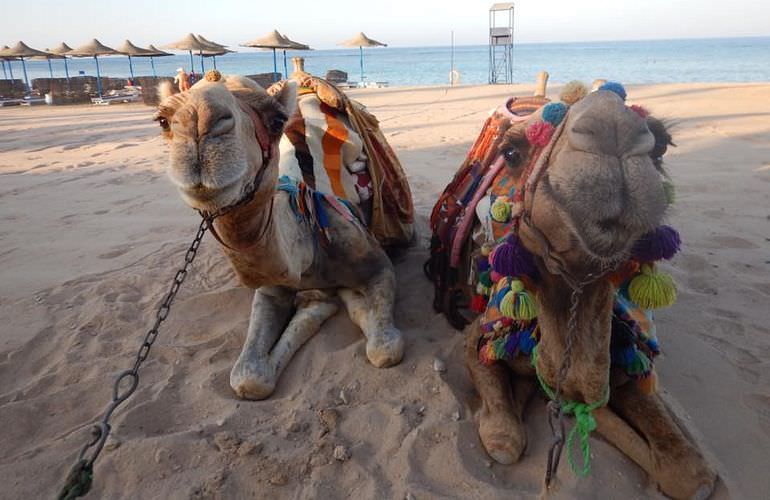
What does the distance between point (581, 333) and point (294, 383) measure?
144 cm

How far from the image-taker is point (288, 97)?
2.26m

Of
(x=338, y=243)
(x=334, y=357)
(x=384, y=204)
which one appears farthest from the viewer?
(x=384, y=204)

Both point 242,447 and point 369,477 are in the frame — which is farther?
point 242,447

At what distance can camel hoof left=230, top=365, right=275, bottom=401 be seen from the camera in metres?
2.49

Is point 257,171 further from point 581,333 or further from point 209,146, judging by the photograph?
point 581,333

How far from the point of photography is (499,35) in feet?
75.2

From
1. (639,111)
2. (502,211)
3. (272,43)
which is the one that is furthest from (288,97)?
(272,43)

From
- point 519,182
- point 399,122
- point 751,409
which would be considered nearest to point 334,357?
point 519,182

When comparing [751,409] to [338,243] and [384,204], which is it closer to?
[338,243]

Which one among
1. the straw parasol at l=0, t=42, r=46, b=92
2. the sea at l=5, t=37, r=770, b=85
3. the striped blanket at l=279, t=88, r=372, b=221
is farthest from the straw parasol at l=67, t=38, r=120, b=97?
the striped blanket at l=279, t=88, r=372, b=221

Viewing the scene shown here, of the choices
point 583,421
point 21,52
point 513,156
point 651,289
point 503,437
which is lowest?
point 503,437

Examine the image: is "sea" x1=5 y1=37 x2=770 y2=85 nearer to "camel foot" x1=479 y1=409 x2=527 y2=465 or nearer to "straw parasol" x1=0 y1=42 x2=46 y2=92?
"straw parasol" x1=0 y1=42 x2=46 y2=92

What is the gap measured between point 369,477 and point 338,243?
1.33 metres

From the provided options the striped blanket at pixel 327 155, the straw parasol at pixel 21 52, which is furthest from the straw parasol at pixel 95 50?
the striped blanket at pixel 327 155
